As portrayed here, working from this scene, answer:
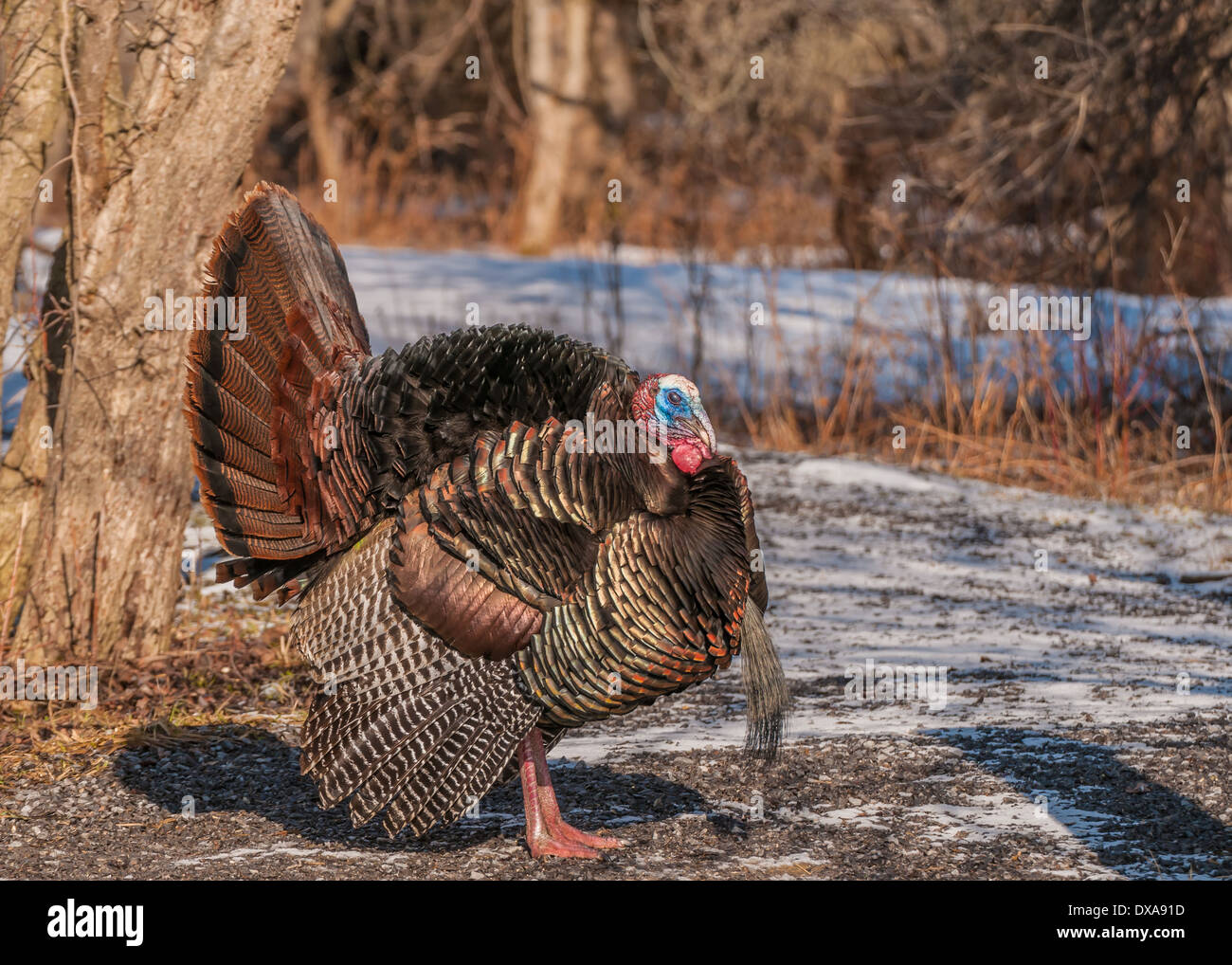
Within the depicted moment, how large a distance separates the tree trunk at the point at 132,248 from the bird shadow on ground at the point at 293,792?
0.64m

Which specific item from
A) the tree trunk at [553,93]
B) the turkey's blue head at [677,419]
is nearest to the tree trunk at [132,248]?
the turkey's blue head at [677,419]

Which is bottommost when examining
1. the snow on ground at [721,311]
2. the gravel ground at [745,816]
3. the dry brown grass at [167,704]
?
the gravel ground at [745,816]

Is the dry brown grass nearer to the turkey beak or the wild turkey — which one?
the wild turkey

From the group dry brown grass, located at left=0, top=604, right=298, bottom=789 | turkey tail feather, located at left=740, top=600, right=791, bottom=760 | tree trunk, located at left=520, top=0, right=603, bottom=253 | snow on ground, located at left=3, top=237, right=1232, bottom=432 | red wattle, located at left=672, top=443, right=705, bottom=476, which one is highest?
tree trunk, located at left=520, top=0, right=603, bottom=253

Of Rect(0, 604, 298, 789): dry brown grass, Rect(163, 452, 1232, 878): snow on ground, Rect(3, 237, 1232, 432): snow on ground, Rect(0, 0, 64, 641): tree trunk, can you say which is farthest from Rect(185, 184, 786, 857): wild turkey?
Rect(3, 237, 1232, 432): snow on ground

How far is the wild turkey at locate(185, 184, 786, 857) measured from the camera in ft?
11.1

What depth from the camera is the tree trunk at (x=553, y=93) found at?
1552 cm

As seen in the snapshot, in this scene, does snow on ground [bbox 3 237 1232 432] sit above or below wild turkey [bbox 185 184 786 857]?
above

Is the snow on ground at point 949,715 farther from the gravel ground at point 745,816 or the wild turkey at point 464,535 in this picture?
the wild turkey at point 464,535

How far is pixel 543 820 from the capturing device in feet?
12.0

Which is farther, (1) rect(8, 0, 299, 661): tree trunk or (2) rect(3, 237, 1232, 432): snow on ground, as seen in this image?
(2) rect(3, 237, 1232, 432): snow on ground

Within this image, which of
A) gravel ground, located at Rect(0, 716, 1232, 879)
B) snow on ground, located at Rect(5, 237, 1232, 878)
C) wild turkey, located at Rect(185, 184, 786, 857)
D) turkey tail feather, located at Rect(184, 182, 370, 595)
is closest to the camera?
wild turkey, located at Rect(185, 184, 786, 857)

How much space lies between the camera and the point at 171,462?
4.81 m

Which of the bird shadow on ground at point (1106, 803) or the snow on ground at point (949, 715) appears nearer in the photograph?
the bird shadow on ground at point (1106, 803)
